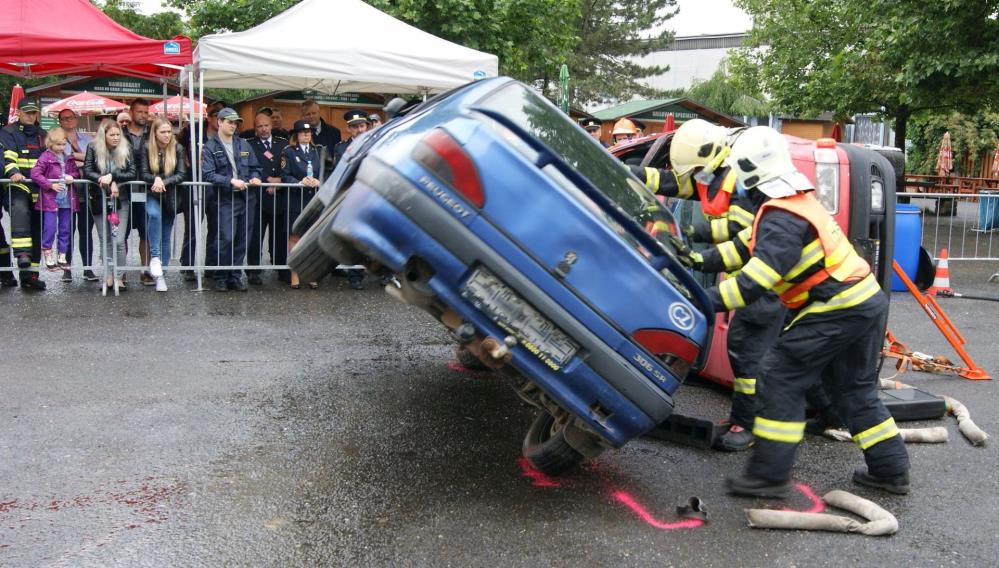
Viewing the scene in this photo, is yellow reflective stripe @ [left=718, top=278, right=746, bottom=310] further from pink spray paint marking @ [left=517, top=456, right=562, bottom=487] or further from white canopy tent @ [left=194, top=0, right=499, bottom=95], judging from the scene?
white canopy tent @ [left=194, top=0, right=499, bottom=95]

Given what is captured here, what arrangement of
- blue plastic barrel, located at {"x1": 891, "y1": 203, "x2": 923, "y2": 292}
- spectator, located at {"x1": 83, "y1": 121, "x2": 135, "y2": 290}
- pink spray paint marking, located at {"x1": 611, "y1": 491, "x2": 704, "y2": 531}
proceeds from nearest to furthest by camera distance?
1. pink spray paint marking, located at {"x1": 611, "y1": 491, "x2": 704, "y2": 531}
2. blue plastic barrel, located at {"x1": 891, "y1": 203, "x2": 923, "y2": 292}
3. spectator, located at {"x1": 83, "y1": 121, "x2": 135, "y2": 290}

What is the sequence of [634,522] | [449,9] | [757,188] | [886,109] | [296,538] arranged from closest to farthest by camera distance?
[296,538]
[634,522]
[757,188]
[449,9]
[886,109]

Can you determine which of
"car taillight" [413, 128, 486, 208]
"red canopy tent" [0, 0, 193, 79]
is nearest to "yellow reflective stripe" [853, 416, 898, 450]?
"car taillight" [413, 128, 486, 208]

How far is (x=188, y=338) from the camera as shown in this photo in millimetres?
7688

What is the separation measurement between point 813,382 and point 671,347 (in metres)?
1.01

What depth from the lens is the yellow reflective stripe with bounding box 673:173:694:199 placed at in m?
5.84

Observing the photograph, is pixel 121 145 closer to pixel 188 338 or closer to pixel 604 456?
pixel 188 338

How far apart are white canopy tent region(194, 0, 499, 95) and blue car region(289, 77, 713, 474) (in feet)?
21.5

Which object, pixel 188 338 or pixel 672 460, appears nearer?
pixel 672 460

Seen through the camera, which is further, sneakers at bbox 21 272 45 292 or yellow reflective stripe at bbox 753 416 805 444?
sneakers at bbox 21 272 45 292

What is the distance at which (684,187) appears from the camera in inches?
232

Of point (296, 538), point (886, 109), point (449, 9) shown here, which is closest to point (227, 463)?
point (296, 538)

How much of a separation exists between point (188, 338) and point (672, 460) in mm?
4346

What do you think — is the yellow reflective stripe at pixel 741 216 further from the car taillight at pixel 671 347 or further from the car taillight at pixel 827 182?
the car taillight at pixel 671 347
